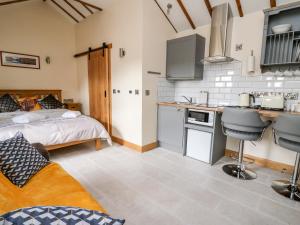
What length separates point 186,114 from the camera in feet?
10.1

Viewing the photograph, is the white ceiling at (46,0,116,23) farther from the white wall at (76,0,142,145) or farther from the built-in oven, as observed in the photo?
the built-in oven

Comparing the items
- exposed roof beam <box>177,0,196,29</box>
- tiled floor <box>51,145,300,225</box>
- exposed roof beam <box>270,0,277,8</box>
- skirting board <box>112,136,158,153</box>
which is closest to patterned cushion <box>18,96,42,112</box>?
Answer: tiled floor <box>51,145,300,225</box>

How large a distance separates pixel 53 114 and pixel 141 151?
182cm

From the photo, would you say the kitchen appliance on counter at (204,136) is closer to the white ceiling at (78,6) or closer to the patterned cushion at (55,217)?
the patterned cushion at (55,217)

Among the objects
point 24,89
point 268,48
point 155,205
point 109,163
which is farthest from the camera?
point 24,89

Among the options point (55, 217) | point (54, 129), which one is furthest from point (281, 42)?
point (54, 129)

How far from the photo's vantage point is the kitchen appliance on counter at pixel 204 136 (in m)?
2.76

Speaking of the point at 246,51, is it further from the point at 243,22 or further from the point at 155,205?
the point at 155,205

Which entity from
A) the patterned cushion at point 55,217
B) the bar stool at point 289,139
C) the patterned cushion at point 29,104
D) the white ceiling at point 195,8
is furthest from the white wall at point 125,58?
the patterned cushion at point 55,217

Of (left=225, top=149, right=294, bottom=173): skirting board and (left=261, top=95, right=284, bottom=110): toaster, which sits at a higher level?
(left=261, top=95, right=284, bottom=110): toaster

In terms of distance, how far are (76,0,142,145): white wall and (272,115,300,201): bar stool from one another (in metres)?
2.10

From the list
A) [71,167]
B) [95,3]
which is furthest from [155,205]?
[95,3]

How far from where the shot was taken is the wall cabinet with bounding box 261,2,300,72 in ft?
7.88

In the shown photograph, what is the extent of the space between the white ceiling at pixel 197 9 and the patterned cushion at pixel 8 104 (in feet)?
11.6
